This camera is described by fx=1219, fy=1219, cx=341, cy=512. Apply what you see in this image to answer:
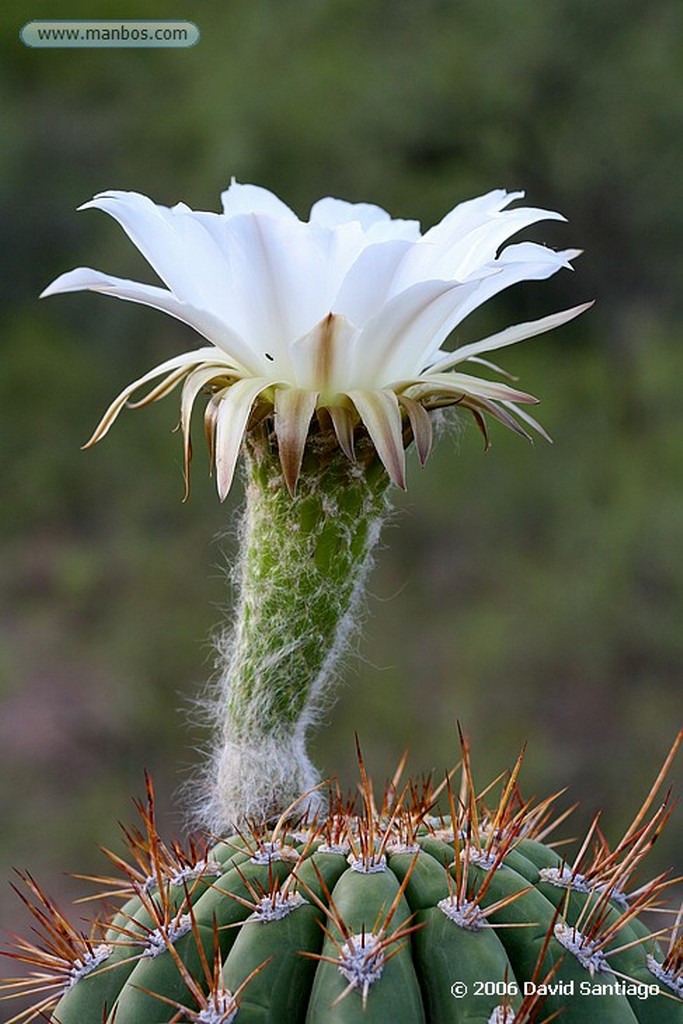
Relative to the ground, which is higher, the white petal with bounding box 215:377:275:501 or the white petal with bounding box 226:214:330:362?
the white petal with bounding box 226:214:330:362

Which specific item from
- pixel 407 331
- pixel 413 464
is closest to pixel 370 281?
pixel 407 331

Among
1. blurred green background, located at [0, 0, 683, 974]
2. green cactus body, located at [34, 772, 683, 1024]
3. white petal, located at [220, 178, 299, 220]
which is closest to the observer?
green cactus body, located at [34, 772, 683, 1024]

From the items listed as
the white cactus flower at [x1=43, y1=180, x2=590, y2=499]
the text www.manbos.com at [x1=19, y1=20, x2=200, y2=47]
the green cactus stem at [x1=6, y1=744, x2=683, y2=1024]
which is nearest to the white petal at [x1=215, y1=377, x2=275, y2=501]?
the white cactus flower at [x1=43, y1=180, x2=590, y2=499]

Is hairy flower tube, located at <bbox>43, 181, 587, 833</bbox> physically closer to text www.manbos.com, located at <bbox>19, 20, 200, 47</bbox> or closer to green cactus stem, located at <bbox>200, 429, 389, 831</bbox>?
green cactus stem, located at <bbox>200, 429, 389, 831</bbox>

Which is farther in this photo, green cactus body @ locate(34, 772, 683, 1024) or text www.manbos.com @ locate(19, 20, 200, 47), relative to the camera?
text www.manbos.com @ locate(19, 20, 200, 47)

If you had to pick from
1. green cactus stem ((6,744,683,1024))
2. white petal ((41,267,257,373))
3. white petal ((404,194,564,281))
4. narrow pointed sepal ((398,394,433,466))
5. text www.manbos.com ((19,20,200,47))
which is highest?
text www.manbos.com ((19,20,200,47))

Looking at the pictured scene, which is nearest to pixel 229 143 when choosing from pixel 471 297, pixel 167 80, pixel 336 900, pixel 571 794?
pixel 167 80

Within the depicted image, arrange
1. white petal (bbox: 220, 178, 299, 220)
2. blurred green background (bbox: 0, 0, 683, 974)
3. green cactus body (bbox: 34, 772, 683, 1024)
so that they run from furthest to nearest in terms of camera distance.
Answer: blurred green background (bbox: 0, 0, 683, 974) < white petal (bbox: 220, 178, 299, 220) < green cactus body (bbox: 34, 772, 683, 1024)
